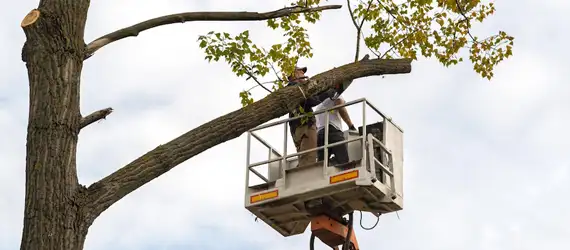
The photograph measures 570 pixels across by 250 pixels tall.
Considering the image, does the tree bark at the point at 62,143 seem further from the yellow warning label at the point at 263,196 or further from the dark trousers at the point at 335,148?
the yellow warning label at the point at 263,196

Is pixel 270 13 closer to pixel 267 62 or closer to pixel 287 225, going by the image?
pixel 267 62

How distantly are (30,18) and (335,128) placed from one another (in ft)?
18.8

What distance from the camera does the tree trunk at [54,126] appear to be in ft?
28.9

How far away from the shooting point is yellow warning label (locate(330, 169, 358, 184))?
1371 centimetres

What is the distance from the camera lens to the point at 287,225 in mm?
15281

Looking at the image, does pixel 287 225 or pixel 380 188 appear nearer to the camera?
pixel 380 188

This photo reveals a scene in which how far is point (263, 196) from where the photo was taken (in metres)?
14.6

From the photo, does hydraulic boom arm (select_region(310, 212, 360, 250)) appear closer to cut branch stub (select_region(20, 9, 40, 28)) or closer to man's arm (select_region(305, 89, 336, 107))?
man's arm (select_region(305, 89, 336, 107))

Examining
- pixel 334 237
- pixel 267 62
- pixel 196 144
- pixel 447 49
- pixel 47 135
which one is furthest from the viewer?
pixel 334 237

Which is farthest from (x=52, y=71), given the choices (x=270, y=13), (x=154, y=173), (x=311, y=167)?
(x=311, y=167)

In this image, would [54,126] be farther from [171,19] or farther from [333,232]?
[333,232]

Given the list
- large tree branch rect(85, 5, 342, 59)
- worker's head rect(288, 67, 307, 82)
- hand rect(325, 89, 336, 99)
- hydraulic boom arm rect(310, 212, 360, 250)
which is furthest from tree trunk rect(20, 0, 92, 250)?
hydraulic boom arm rect(310, 212, 360, 250)

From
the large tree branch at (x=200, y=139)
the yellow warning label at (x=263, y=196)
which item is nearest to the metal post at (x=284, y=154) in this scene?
the yellow warning label at (x=263, y=196)

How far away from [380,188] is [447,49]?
1.98 m
